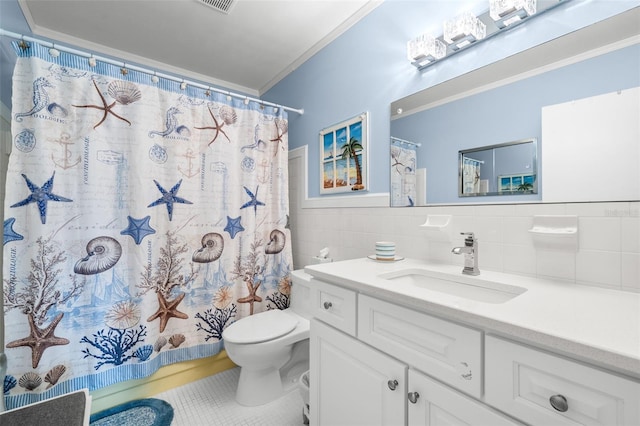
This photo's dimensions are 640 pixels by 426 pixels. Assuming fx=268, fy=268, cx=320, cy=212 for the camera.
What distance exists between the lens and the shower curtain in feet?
4.66

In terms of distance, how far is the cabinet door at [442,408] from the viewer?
0.64 metres

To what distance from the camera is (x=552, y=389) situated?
21.8 inches

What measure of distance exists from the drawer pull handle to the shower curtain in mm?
962

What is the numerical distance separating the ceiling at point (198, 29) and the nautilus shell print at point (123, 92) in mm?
557

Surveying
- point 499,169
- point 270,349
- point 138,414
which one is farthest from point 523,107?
point 138,414

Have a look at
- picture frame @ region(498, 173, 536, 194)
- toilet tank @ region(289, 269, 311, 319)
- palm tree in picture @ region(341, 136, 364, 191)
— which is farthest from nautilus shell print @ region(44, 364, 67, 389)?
picture frame @ region(498, 173, 536, 194)

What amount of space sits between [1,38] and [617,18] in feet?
8.78

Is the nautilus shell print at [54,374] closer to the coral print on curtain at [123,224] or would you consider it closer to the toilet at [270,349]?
the coral print on curtain at [123,224]

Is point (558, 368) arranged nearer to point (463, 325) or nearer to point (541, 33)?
point (463, 325)

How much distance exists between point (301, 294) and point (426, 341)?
1.14 meters

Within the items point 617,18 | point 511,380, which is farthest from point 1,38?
point 617,18

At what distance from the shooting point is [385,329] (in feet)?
2.89

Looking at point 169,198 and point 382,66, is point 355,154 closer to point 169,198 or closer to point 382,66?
point 382,66

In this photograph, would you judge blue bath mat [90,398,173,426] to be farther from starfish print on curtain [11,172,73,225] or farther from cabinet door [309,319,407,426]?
starfish print on curtain [11,172,73,225]
